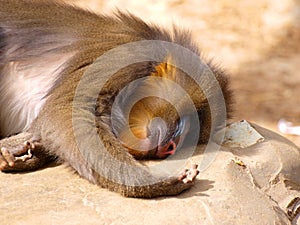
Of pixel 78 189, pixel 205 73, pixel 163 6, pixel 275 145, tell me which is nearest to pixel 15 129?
pixel 78 189

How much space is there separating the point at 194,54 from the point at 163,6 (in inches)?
116

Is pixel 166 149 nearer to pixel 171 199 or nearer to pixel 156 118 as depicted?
pixel 156 118

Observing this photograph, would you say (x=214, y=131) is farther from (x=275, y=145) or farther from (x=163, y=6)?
(x=163, y=6)

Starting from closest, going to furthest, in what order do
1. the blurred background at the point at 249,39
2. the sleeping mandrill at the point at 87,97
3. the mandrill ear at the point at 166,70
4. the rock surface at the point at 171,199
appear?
the rock surface at the point at 171,199
the sleeping mandrill at the point at 87,97
the mandrill ear at the point at 166,70
the blurred background at the point at 249,39

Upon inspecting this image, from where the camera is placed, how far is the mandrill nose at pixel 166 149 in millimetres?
4230

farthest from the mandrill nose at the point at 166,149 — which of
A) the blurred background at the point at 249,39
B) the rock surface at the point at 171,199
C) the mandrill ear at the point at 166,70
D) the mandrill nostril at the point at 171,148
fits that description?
the blurred background at the point at 249,39

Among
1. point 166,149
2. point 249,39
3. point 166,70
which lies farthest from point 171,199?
point 249,39

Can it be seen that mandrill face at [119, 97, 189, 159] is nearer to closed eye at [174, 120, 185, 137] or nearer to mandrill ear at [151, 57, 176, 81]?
closed eye at [174, 120, 185, 137]

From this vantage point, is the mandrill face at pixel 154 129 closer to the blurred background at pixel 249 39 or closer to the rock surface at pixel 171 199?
the rock surface at pixel 171 199

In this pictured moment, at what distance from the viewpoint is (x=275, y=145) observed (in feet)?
15.0

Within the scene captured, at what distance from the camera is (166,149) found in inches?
168

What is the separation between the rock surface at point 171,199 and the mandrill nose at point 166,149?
0.15m

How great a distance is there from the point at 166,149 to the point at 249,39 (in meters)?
3.02

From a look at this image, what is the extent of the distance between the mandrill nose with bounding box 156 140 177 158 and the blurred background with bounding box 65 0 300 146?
196 cm
